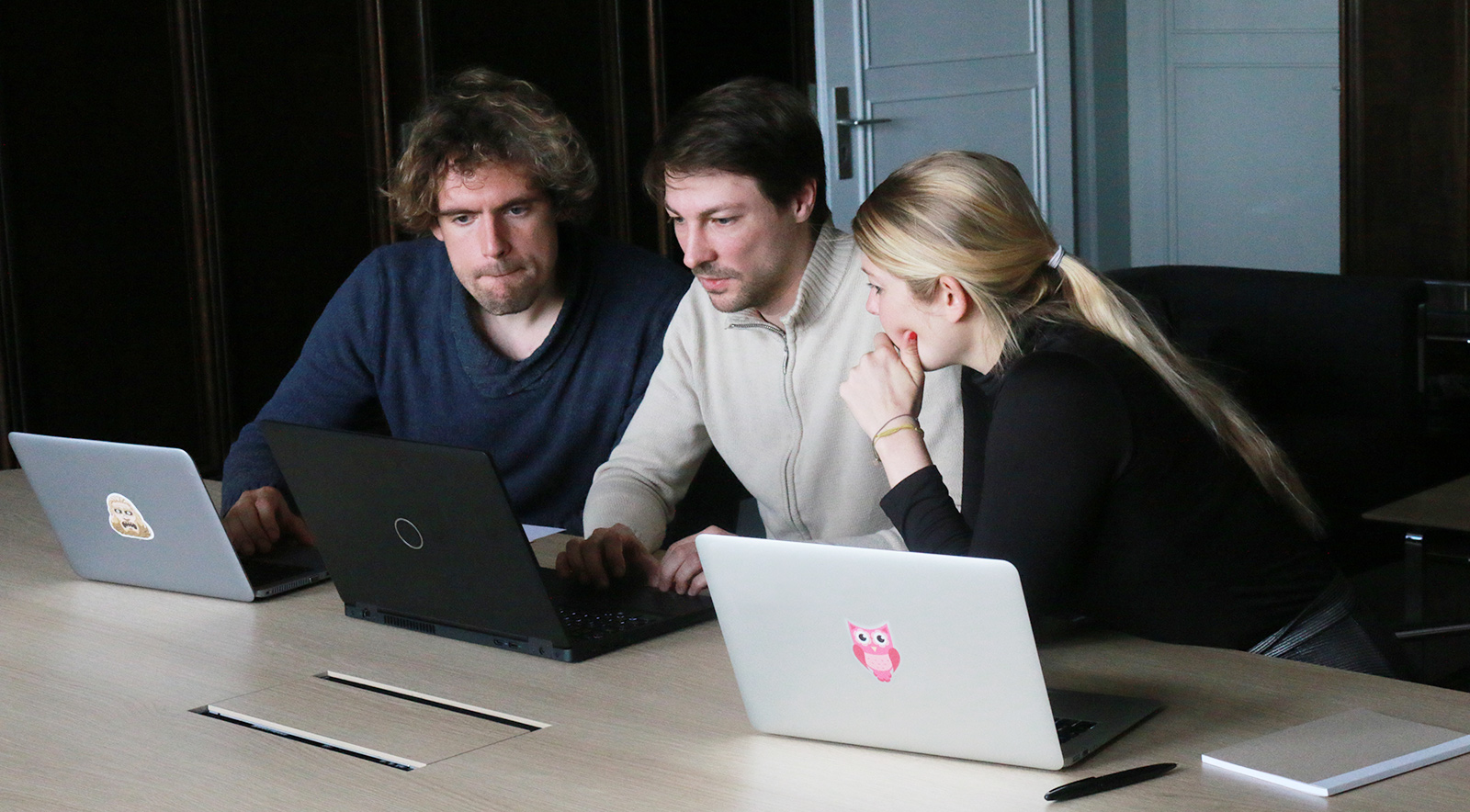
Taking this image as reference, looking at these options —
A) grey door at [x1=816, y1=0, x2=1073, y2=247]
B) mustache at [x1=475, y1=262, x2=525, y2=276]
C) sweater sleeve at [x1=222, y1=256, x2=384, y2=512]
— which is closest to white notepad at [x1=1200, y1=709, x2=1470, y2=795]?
mustache at [x1=475, y1=262, x2=525, y2=276]

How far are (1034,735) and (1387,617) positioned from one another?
2.55 metres

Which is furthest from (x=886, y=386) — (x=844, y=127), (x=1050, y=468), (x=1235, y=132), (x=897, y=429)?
(x=1235, y=132)

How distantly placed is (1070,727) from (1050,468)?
0.92ft

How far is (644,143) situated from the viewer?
4.79 meters

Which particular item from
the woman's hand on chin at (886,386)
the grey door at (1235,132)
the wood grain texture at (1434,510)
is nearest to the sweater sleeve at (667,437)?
the woman's hand on chin at (886,386)

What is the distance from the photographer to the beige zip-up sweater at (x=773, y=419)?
6.43ft

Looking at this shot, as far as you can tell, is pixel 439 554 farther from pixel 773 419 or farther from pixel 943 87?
pixel 943 87

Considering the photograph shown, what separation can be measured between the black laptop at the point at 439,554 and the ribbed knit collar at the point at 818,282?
1.74ft

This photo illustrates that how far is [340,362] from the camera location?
231 centimetres

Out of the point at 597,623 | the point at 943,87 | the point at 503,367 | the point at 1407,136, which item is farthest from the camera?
the point at 943,87

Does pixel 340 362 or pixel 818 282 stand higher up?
pixel 818 282

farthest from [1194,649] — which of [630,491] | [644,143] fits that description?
[644,143]

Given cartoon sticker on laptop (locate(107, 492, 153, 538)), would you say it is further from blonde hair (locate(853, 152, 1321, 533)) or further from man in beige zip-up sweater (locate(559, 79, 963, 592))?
blonde hair (locate(853, 152, 1321, 533))

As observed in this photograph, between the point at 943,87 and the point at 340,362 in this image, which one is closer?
the point at 340,362
